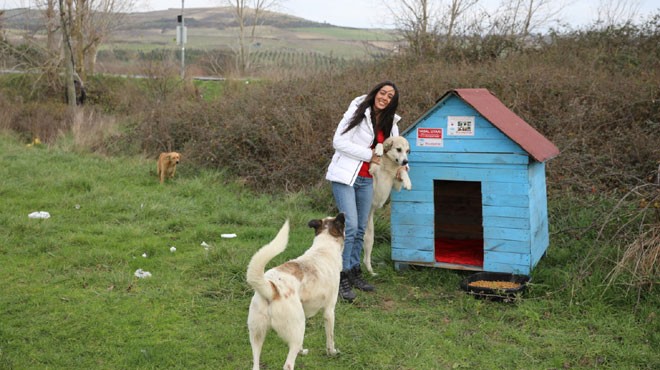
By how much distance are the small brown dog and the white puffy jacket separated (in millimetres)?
5454

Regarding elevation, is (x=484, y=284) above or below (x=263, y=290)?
below

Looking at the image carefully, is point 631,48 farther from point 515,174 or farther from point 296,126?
point 515,174

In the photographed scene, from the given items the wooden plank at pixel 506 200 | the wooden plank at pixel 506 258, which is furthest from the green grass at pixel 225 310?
the wooden plank at pixel 506 200

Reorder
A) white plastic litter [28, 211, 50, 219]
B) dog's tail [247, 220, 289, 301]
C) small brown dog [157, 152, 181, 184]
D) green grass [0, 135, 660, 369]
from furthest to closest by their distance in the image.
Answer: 1. small brown dog [157, 152, 181, 184]
2. white plastic litter [28, 211, 50, 219]
3. green grass [0, 135, 660, 369]
4. dog's tail [247, 220, 289, 301]

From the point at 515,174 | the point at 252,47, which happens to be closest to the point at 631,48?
the point at 515,174

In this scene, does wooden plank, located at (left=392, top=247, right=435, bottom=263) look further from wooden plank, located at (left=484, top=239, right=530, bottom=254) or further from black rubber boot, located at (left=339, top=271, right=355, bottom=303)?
black rubber boot, located at (left=339, top=271, right=355, bottom=303)

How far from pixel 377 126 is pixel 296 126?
510cm

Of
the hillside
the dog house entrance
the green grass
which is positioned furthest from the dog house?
the hillside

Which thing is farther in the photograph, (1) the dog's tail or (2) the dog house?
(2) the dog house

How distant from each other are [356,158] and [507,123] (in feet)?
5.04

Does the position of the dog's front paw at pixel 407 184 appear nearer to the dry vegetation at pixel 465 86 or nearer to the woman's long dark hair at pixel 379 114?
the woman's long dark hair at pixel 379 114

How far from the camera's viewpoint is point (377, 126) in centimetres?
561

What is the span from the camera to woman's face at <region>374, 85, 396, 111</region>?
539 cm

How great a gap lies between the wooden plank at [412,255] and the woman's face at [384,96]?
1601 millimetres
